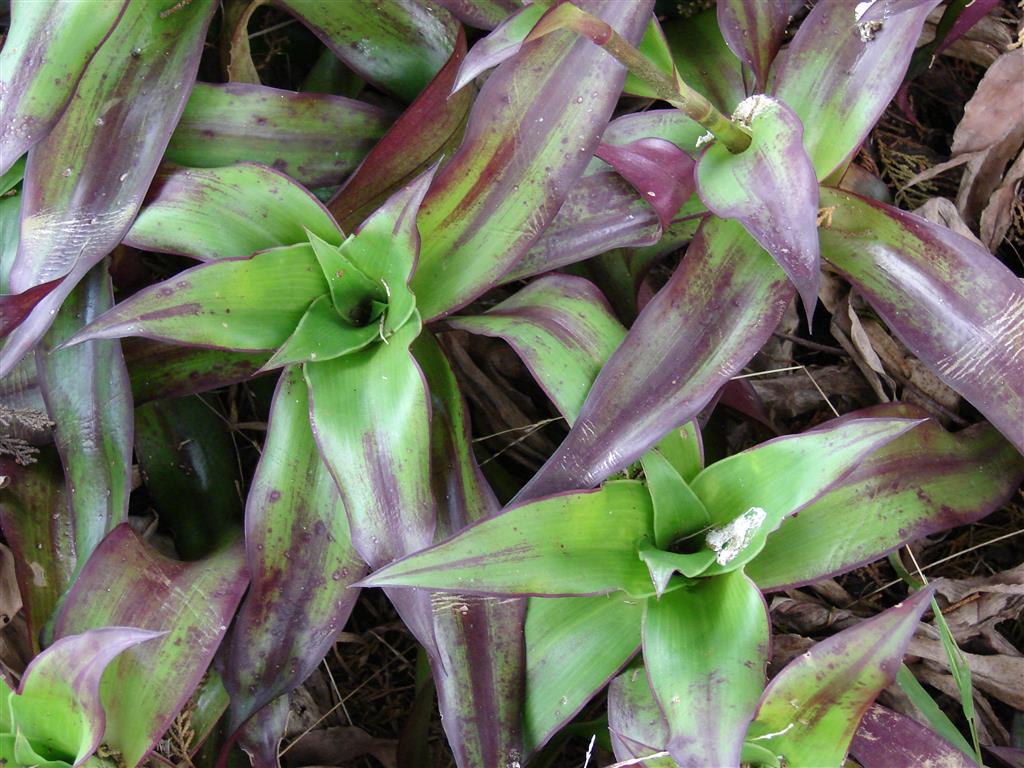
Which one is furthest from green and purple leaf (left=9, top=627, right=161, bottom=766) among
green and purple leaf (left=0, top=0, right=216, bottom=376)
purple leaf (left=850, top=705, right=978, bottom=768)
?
purple leaf (left=850, top=705, right=978, bottom=768)

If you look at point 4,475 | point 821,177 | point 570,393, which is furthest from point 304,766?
point 821,177

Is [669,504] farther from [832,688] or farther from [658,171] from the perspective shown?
[658,171]

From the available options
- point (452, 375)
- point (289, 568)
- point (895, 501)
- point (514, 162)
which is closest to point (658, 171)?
point (514, 162)

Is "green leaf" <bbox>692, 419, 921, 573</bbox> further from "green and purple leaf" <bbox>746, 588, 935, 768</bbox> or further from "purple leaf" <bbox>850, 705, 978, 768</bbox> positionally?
"purple leaf" <bbox>850, 705, 978, 768</bbox>

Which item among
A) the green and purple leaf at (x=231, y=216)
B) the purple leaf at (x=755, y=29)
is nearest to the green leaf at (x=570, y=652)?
the green and purple leaf at (x=231, y=216)

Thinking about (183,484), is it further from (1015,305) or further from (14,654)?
(1015,305)

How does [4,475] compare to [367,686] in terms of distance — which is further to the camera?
[367,686]
